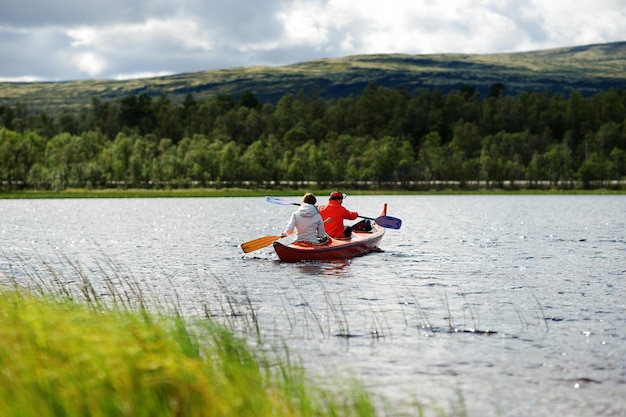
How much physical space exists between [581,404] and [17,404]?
7.87 metres

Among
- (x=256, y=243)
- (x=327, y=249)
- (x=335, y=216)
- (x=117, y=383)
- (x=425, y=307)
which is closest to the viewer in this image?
(x=117, y=383)

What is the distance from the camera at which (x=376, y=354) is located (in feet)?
50.3

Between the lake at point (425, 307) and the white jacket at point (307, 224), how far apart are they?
44.4 inches

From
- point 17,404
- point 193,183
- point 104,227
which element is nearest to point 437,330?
point 17,404

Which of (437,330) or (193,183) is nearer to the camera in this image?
(437,330)

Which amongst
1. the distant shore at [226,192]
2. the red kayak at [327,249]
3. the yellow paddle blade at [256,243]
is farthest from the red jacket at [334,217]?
the distant shore at [226,192]

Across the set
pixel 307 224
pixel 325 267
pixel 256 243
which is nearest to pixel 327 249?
pixel 325 267

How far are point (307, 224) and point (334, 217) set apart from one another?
2703mm

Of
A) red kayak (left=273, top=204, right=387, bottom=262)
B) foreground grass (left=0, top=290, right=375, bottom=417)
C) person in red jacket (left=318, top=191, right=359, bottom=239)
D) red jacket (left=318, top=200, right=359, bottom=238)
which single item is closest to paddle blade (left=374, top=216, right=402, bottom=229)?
red kayak (left=273, top=204, right=387, bottom=262)

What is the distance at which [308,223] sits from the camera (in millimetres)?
29781

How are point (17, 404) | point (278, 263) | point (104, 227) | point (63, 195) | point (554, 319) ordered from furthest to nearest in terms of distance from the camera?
point (63, 195) < point (104, 227) < point (278, 263) < point (554, 319) < point (17, 404)

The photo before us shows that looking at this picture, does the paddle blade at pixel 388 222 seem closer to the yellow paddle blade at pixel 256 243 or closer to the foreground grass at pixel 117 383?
the yellow paddle blade at pixel 256 243

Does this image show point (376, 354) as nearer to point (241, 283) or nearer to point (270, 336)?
point (270, 336)

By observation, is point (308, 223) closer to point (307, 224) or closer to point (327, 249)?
point (307, 224)
